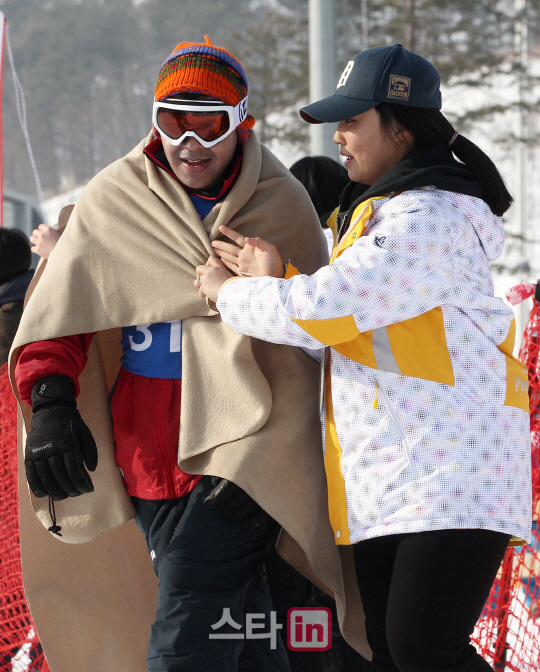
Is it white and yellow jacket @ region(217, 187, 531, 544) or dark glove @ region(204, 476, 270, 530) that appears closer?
white and yellow jacket @ region(217, 187, 531, 544)

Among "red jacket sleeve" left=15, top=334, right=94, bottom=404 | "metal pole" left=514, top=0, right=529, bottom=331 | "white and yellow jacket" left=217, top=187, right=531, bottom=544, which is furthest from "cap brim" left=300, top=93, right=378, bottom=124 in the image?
"metal pole" left=514, top=0, right=529, bottom=331

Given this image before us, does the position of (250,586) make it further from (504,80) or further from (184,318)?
(504,80)

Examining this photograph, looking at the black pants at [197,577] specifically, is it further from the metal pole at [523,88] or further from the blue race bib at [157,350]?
the metal pole at [523,88]

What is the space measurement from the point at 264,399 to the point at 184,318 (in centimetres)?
31

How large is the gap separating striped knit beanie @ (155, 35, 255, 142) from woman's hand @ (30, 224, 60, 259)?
621mm

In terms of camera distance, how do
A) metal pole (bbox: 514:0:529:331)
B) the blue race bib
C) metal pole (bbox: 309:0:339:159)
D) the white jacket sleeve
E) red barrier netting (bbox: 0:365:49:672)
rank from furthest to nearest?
metal pole (bbox: 514:0:529:331)
metal pole (bbox: 309:0:339:159)
red barrier netting (bbox: 0:365:49:672)
the blue race bib
the white jacket sleeve

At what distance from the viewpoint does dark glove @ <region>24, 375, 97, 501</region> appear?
80.4 inches

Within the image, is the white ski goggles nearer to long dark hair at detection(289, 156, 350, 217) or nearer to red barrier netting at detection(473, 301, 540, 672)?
long dark hair at detection(289, 156, 350, 217)

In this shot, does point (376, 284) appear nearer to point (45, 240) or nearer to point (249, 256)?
point (249, 256)

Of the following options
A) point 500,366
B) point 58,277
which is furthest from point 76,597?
point 500,366

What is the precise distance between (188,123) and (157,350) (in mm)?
613

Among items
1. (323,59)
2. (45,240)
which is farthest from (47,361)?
(323,59)

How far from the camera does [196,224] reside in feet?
7.30

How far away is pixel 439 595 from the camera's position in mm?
1926
